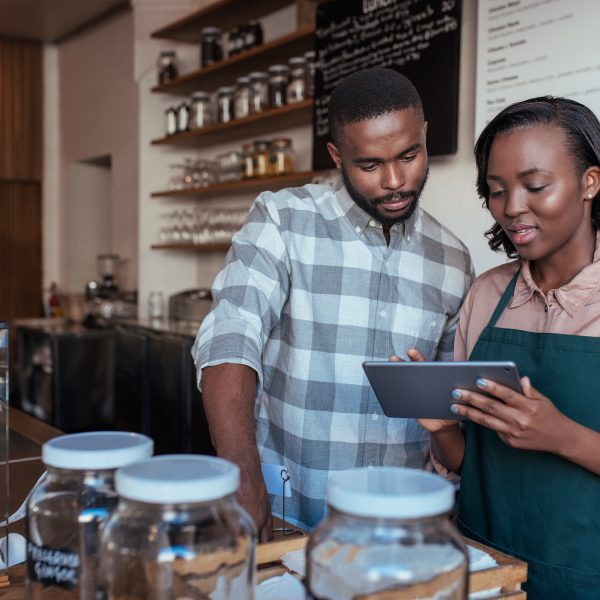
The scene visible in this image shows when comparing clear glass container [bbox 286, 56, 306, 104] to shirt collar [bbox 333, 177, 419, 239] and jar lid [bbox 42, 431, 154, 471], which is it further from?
jar lid [bbox 42, 431, 154, 471]

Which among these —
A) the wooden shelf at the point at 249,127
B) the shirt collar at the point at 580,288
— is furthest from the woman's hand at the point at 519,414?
the wooden shelf at the point at 249,127

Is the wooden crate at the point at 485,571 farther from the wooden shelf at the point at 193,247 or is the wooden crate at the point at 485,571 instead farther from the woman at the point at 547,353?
the wooden shelf at the point at 193,247

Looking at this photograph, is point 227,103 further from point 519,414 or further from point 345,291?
point 519,414

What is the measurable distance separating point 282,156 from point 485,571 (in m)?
3.17

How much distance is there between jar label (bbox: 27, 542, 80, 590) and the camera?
0.71m

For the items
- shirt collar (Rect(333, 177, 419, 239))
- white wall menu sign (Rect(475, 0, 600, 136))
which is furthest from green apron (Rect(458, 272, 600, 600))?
white wall menu sign (Rect(475, 0, 600, 136))

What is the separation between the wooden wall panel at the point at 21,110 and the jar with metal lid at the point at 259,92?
127 inches

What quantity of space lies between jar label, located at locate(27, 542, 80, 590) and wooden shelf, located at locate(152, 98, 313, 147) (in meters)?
3.06

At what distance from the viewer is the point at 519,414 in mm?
1040

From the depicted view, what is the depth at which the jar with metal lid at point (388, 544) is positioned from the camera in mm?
566

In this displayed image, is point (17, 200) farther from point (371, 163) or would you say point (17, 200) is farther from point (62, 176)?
point (371, 163)

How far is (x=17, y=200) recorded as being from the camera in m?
6.55

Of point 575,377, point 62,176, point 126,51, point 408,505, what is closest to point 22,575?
point 408,505

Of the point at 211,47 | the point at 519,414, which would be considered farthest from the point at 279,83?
the point at 519,414
